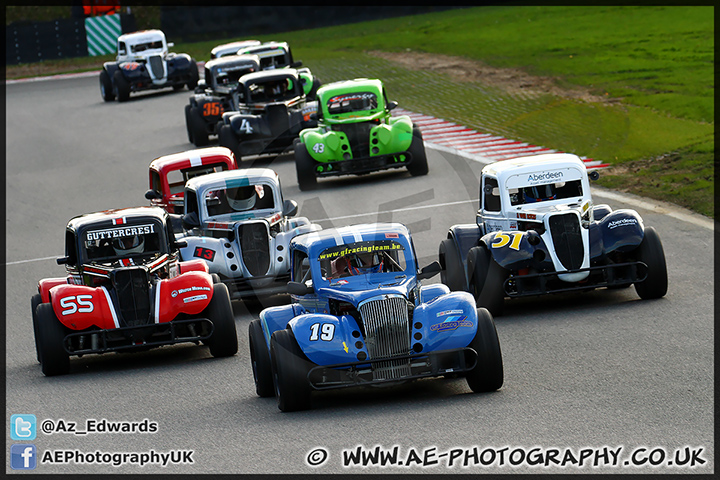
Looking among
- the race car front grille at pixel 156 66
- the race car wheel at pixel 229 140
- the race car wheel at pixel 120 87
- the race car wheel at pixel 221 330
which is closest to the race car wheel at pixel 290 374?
the race car wheel at pixel 221 330

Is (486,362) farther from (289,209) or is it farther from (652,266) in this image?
(289,209)

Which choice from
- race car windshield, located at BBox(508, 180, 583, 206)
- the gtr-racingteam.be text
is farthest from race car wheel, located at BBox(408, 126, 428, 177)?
the gtr-racingteam.be text

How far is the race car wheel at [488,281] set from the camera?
12844 millimetres

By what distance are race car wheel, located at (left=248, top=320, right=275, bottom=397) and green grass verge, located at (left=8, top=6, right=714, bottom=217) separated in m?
10.2

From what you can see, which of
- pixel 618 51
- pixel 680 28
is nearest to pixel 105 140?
pixel 618 51

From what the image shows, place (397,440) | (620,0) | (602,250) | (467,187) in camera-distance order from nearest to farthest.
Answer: (397,440), (602,250), (467,187), (620,0)

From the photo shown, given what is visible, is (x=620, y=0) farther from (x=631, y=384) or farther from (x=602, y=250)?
(x=631, y=384)

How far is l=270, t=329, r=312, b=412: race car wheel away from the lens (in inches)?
371

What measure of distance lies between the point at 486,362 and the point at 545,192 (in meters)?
4.86

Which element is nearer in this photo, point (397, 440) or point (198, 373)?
point (397, 440)

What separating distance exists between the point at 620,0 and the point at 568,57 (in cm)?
1379

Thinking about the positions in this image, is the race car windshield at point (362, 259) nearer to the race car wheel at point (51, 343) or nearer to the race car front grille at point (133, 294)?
the race car front grille at point (133, 294)

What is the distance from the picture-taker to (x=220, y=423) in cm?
930

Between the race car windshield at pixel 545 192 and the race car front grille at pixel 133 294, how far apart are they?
15.3 ft
